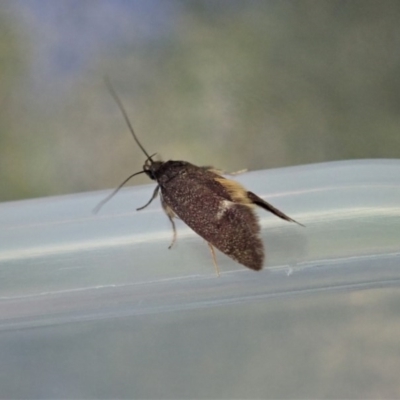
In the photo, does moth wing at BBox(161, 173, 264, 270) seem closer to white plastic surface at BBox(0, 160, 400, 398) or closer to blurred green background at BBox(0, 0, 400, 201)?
→ white plastic surface at BBox(0, 160, 400, 398)

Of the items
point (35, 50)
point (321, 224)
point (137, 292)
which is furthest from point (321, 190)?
point (35, 50)

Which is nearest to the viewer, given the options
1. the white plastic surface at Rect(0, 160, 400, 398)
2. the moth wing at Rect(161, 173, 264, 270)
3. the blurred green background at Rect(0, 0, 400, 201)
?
the moth wing at Rect(161, 173, 264, 270)

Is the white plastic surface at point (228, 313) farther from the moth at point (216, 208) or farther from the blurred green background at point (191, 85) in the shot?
the blurred green background at point (191, 85)

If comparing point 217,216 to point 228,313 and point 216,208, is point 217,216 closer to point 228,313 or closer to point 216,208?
point 216,208

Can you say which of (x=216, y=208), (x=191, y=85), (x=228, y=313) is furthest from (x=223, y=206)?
(x=191, y=85)

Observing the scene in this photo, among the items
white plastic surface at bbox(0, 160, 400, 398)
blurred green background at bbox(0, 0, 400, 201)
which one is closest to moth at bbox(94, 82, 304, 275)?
white plastic surface at bbox(0, 160, 400, 398)

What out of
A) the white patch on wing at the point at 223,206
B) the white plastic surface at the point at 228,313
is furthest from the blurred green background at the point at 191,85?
the white patch on wing at the point at 223,206
